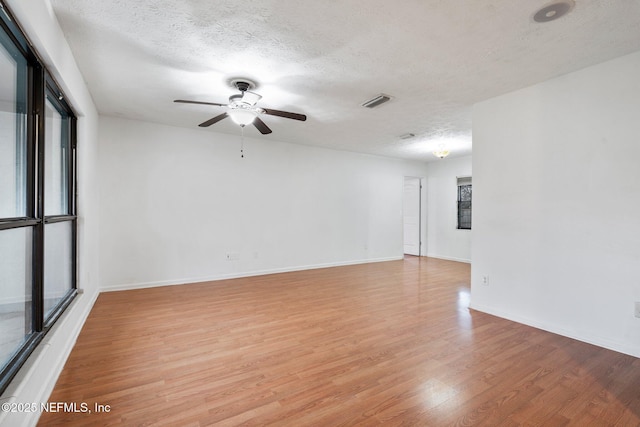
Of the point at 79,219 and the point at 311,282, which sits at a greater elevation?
the point at 79,219

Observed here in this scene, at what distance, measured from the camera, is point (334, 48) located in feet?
7.91

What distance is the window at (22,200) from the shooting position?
1.52m

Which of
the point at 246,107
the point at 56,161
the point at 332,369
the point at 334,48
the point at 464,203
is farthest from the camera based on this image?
the point at 464,203

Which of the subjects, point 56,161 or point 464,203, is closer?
point 56,161

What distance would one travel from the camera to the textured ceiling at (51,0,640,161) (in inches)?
77.0

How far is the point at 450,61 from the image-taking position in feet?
8.54

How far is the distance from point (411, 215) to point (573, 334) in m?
5.48

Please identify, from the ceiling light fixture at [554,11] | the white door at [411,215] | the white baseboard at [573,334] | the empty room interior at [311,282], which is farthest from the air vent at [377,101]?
the white door at [411,215]

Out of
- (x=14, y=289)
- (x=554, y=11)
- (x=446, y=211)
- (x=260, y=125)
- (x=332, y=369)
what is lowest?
(x=332, y=369)

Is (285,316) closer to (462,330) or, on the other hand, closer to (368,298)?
(368,298)

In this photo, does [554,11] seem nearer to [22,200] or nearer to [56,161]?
[22,200]

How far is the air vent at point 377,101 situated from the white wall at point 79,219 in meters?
2.91

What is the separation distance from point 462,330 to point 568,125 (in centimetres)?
230

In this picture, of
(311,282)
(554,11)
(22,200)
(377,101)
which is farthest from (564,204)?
(22,200)
